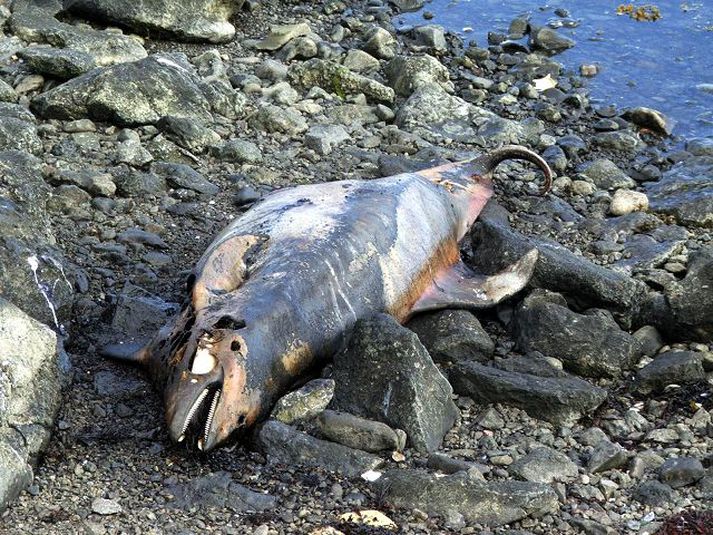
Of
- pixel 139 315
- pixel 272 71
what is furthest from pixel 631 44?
pixel 139 315

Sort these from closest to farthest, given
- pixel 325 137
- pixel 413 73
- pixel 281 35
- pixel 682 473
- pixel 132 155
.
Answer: pixel 682 473, pixel 132 155, pixel 325 137, pixel 413 73, pixel 281 35

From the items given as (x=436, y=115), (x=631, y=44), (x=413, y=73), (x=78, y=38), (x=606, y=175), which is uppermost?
(x=78, y=38)

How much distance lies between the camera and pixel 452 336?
704 centimetres

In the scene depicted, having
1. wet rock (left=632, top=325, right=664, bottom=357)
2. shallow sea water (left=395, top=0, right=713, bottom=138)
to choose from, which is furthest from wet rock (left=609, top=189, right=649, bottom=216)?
wet rock (left=632, top=325, right=664, bottom=357)

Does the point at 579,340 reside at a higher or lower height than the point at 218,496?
lower

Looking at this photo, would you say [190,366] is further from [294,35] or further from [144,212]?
[294,35]

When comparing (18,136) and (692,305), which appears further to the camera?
(18,136)

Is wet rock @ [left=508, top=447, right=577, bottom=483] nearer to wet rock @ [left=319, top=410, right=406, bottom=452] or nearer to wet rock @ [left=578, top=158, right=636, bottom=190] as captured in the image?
wet rock @ [left=319, top=410, right=406, bottom=452]

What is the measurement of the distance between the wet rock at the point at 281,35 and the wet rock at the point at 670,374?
240 inches

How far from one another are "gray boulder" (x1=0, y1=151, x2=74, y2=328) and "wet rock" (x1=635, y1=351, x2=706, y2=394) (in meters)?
3.44

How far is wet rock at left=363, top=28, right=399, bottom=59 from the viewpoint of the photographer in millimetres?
11922

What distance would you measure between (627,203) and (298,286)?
4.14m

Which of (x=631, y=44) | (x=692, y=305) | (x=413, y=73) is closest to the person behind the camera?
(x=692, y=305)

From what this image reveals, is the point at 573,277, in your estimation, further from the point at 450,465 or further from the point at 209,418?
the point at 209,418
